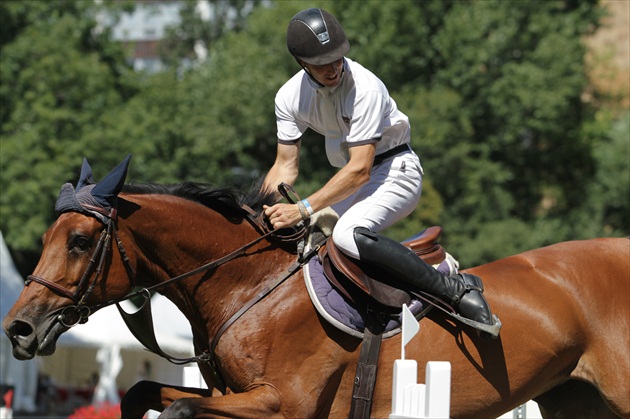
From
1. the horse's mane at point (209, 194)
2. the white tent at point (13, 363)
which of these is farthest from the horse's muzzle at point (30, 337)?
the white tent at point (13, 363)

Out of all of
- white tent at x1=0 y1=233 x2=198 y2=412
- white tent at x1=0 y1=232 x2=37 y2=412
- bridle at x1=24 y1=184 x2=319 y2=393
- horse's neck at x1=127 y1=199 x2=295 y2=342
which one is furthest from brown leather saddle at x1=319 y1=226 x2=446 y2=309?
white tent at x1=0 y1=232 x2=37 y2=412

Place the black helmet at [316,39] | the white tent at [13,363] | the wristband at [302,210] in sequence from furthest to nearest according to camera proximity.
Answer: the white tent at [13,363] → the wristband at [302,210] → the black helmet at [316,39]

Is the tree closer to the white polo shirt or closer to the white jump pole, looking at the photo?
the white polo shirt

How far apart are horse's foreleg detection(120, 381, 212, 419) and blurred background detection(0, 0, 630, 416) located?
20803mm

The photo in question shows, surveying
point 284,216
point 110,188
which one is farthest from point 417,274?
point 110,188

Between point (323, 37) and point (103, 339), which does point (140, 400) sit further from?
point (103, 339)

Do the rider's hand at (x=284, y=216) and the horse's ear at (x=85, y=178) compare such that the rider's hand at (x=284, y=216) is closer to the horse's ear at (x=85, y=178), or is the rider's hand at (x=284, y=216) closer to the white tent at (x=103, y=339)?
the horse's ear at (x=85, y=178)

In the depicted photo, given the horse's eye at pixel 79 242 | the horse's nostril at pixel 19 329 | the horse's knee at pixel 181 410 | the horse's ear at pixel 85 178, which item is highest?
the horse's ear at pixel 85 178

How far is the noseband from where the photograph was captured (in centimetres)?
522

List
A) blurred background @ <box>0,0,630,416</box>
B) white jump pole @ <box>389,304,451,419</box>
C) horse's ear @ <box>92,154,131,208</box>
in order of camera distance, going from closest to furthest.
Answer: white jump pole @ <box>389,304,451,419</box> → horse's ear @ <box>92,154,131,208</box> → blurred background @ <box>0,0,630,416</box>

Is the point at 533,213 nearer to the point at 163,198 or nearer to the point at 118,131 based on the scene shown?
the point at 118,131

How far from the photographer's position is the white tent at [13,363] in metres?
16.4

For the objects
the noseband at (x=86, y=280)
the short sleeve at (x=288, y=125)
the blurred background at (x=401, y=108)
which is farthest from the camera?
the blurred background at (x=401, y=108)

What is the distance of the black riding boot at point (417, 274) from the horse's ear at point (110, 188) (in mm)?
1314
